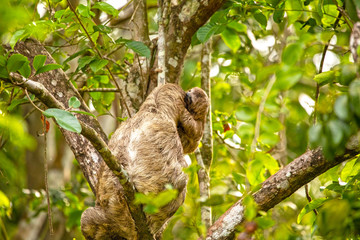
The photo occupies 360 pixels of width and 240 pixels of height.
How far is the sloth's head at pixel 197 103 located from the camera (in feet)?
18.0

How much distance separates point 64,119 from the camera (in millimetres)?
3135

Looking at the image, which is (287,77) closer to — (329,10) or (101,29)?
(329,10)

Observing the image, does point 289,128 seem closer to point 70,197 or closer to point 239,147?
point 239,147

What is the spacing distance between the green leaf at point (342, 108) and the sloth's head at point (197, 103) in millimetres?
3333

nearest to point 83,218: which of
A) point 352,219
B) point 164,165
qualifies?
point 164,165

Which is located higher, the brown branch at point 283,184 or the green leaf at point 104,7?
the green leaf at point 104,7

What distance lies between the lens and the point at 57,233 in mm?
11430

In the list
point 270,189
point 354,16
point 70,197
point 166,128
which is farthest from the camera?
point 70,197

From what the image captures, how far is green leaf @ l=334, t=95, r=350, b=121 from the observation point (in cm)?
215

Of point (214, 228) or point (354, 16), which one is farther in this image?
point (214, 228)

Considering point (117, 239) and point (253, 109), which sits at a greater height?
point (253, 109)

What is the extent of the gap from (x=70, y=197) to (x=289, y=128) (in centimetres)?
460

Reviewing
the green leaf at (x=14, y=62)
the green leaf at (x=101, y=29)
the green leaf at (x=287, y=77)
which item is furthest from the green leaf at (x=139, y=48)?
the green leaf at (x=287, y=77)

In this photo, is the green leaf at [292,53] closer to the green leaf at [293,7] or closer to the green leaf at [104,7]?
the green leaf at [293,7]
